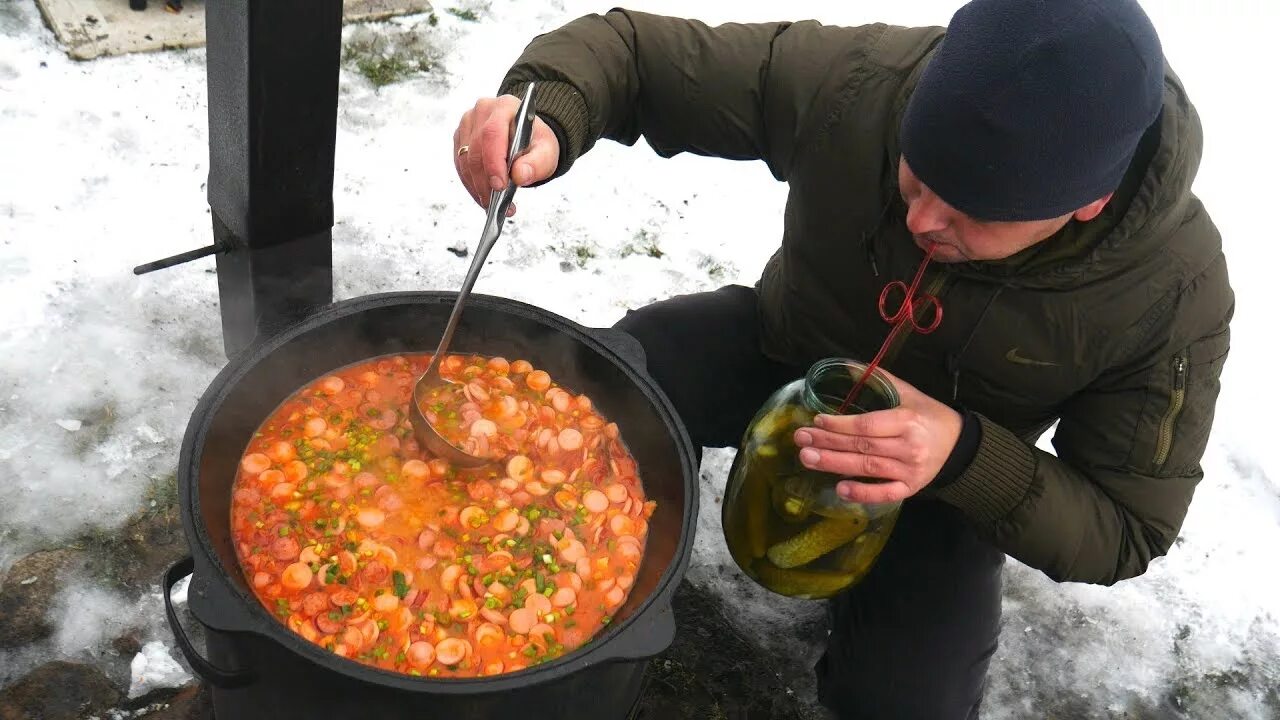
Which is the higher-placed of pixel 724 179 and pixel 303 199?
pixel 303 199

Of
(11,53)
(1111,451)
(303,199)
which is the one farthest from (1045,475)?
(11,53)

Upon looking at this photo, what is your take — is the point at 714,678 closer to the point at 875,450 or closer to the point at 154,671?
the point at 875,450

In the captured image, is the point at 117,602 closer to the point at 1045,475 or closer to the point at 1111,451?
the point at 1045,475

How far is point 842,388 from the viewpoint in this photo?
2.41 m

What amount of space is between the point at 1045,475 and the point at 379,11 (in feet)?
13.9

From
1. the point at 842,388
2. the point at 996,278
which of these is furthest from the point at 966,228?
the point at 842,388

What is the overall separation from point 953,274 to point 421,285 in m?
2.42

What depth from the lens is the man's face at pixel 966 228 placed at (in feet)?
7.45

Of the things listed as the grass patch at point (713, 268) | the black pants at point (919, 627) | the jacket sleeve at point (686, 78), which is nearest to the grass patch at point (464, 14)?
the grass patch at point (713, 268)

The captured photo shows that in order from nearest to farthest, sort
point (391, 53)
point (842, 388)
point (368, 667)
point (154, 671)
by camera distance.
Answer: point (368, 667)
point (842, 388)
point (154, 671)
point (391, 53)

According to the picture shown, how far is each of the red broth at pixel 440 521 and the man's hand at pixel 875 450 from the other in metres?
0.72

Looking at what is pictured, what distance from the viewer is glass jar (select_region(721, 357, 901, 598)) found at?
233 cm

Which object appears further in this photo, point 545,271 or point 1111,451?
point 545,271

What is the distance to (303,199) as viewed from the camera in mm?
3016
